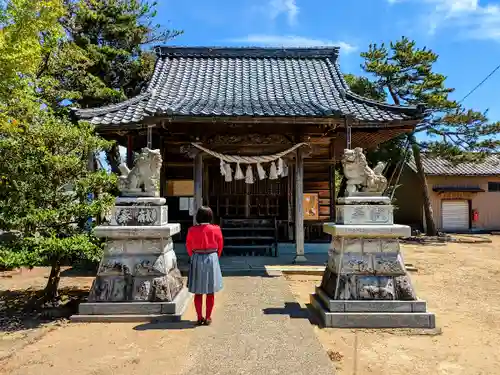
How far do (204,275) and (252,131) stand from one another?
599cm

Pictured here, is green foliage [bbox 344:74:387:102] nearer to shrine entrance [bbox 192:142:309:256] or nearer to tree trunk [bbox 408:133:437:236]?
tree trunk [bbox 408:133:437:236]

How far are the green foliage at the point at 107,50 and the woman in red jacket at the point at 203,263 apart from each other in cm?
1117

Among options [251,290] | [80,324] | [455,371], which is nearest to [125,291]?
[80,324]

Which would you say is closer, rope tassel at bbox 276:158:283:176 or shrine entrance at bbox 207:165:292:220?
rope tassel at bbox 276:158:283:176

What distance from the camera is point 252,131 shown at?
10359mm

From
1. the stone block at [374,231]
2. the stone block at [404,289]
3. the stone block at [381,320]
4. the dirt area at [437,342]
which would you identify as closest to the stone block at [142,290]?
the dirt area at [437,342]

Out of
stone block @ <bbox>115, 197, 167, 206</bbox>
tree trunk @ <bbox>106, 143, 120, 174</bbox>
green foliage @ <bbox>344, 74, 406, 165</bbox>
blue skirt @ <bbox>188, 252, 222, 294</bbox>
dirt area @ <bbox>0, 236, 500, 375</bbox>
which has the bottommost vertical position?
dirt area @ <bbox>0, 236, 500, 375</bbox>

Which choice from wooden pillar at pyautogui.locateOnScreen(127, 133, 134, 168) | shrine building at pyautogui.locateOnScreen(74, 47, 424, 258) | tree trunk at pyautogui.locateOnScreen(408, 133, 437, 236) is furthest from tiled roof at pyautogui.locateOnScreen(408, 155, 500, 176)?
wooden pillar at pyautogui.locateOnScreen(127, 133, 134, 168)

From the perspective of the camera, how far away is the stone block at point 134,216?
18.5 feet

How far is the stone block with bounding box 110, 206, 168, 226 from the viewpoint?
18.5 ft

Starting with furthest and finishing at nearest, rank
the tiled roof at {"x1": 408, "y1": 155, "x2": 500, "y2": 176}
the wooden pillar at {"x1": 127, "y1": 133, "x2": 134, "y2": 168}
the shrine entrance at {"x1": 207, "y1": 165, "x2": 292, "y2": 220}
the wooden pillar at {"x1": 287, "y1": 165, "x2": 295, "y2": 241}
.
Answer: the tiled roof at {"x1": 408, "y1": 155, "x2": 500, "y2": 176} → the shrine entrance at {"x1": 207, "y1": 165, "x2": 292, "y2": 220} → the wooden pillar at {"x1": 287, "y1": 165, "x2": 295, "y2": 241} → the wooden pillar at {"x1": 127, "y1": 133, "x2": 134, "y2": 168}

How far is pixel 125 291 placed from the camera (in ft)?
18.0

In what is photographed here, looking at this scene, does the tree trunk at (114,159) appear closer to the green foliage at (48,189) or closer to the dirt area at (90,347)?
the green foliage at (48,189)

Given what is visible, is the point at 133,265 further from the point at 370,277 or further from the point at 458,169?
the point at 458,169
